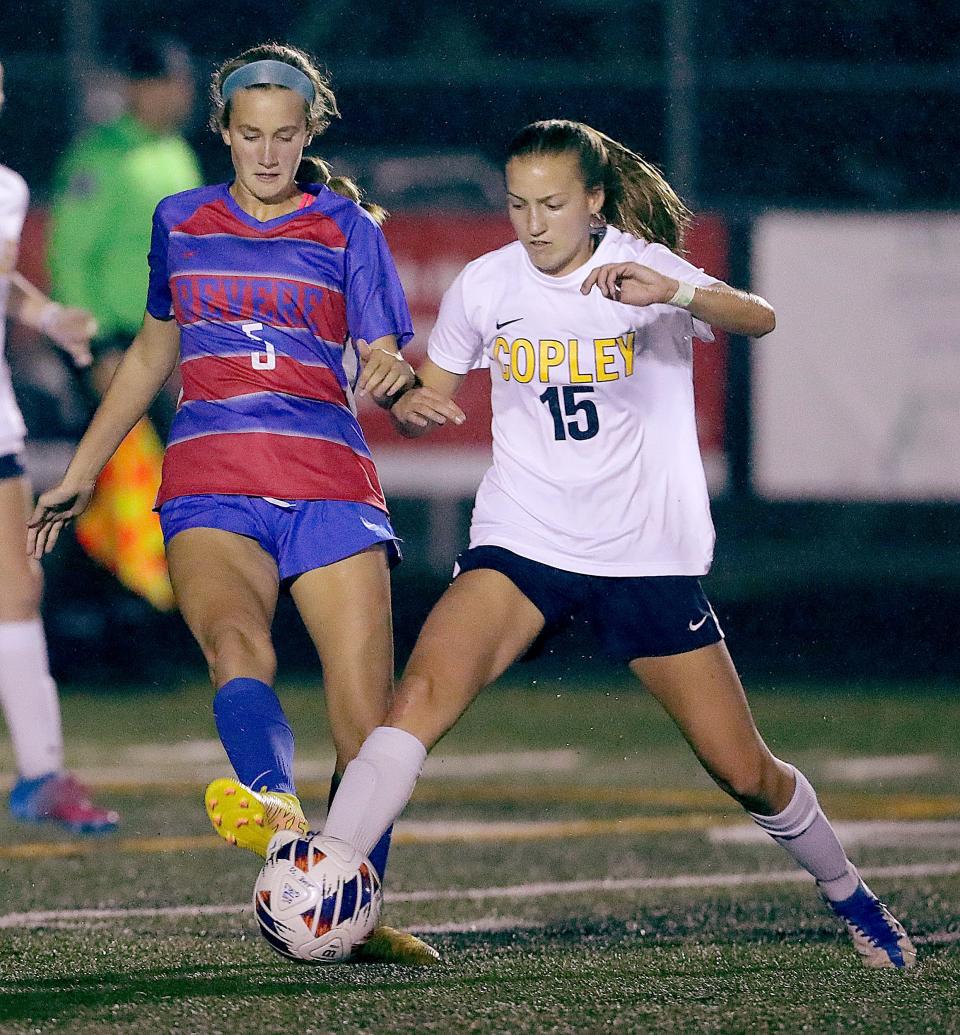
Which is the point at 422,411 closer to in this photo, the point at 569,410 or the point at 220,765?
the point at 569,410

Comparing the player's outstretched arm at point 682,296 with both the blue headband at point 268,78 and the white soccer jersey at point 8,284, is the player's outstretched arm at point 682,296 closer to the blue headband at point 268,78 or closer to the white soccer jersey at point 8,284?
the blue headband at point 268,78

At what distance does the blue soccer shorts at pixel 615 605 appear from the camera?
519 cm

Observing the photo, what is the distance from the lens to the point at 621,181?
5375 mm

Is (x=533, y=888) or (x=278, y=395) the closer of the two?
(x=278, y=395)

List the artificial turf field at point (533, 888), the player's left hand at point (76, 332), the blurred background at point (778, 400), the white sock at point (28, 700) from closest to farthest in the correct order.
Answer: the artificial turf field at point (533, 888)
the player's left hand at point (76, 332)
the white sock at point (28, 700)
the blurred background at point (778, 400)

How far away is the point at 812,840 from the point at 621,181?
155cm

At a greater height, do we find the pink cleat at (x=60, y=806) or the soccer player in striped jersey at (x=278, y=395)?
the soccer player in striped jersey at (x=278, y=395)

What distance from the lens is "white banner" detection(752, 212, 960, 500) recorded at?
12.1m

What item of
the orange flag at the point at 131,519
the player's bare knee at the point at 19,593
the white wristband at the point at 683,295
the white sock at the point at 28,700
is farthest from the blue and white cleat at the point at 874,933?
the orange flag at the point at 131,519

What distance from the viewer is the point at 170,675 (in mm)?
11492

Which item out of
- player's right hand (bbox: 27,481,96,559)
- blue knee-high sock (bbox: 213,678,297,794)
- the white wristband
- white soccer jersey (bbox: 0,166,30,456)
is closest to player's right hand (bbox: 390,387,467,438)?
the white wristband

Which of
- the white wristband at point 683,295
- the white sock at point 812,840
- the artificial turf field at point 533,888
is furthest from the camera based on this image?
the white sock at point 812,840

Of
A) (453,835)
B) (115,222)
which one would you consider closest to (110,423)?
(453,835)

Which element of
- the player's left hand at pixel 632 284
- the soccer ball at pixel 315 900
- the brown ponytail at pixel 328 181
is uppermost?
the brown ponytail at pixel 328 181
